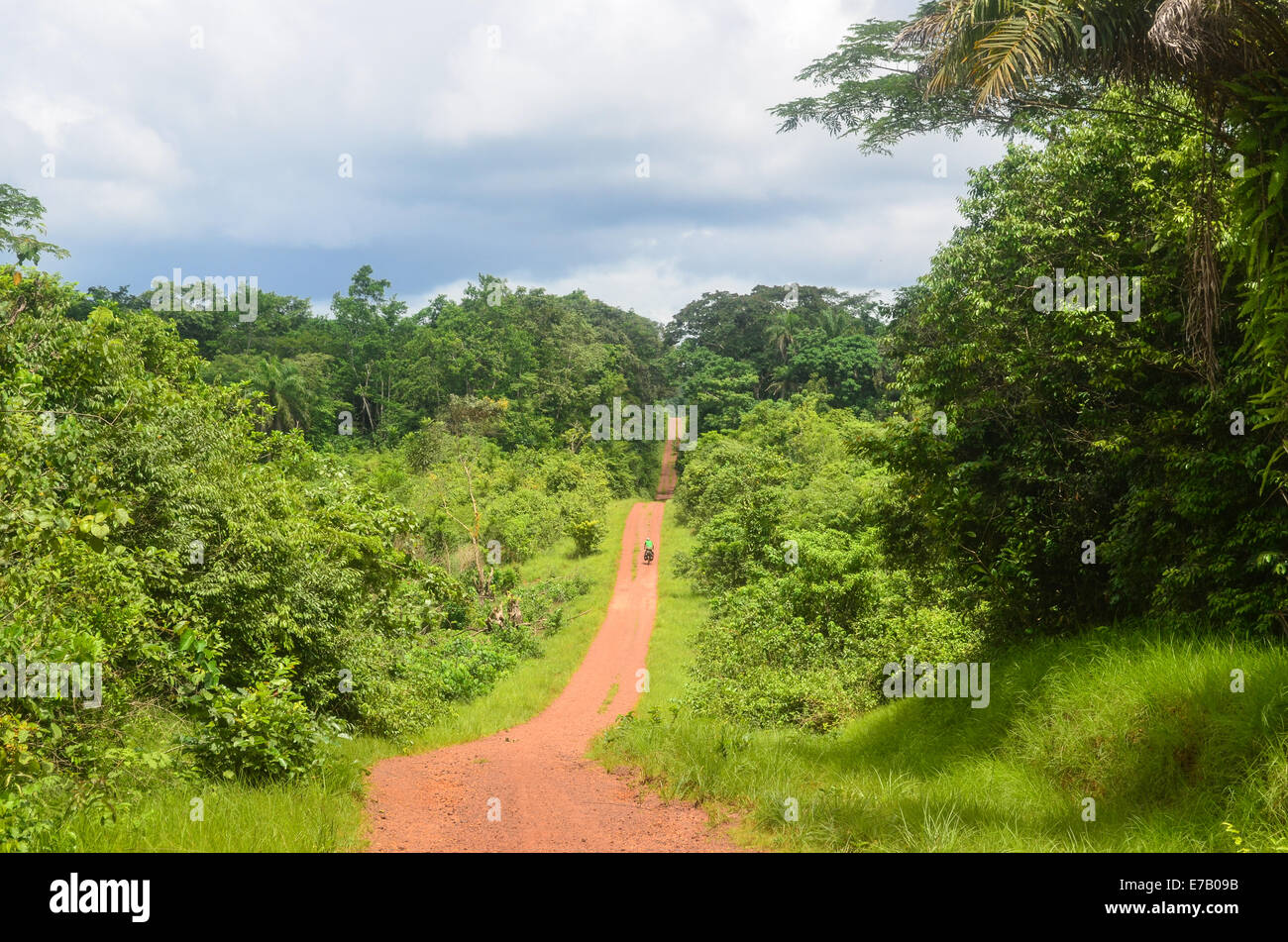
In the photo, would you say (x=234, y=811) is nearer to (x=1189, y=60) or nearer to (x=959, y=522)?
(x=959, y=522)

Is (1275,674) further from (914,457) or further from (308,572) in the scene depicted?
(308,572)

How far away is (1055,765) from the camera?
8023mm

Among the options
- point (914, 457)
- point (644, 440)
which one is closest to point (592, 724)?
point (914, 457)

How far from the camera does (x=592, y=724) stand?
58.1 feet

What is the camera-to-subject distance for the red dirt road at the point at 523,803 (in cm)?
766

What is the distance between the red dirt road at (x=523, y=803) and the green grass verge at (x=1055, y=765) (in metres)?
0.60

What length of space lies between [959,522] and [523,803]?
20.2 feet

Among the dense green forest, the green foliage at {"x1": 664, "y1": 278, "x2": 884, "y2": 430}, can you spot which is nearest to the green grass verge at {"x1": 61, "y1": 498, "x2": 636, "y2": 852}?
the dense green forest

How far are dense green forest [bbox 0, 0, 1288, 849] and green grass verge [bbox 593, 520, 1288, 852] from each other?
42mm

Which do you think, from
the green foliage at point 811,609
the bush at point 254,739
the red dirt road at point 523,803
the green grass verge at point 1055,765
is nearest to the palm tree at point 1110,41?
the green grass verge at point 1055,765

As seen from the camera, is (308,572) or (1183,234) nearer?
(1183,234)

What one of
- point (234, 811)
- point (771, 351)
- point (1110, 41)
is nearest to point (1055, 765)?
point (1110, 41)

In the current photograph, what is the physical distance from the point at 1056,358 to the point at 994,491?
1.87m

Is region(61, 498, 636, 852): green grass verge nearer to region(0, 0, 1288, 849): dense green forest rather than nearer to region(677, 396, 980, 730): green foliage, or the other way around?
region(0, 0, 1288, 849): dense green forest
